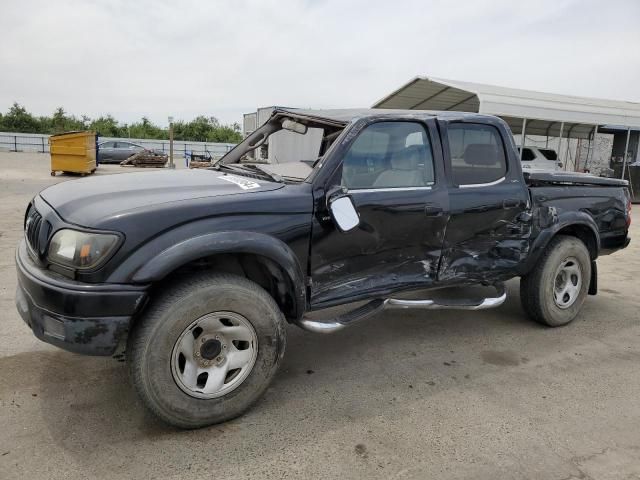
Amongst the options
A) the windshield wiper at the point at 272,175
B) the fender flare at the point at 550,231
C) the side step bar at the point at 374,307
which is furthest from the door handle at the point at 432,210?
the fender flare at the point at 550,231

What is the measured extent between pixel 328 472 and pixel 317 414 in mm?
535

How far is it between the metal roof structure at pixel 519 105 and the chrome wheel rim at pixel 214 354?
1343 centimetres

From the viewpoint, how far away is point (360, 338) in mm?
4121

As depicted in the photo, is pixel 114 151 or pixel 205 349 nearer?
pixel 205 349

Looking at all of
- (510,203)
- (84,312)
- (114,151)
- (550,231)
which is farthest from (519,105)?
(114,151)

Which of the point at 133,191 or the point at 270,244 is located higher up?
the point at 133,191

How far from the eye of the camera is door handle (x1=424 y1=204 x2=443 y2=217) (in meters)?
3.46

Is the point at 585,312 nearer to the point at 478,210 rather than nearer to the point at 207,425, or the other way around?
the point at 478,210

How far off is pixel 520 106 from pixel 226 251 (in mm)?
15696

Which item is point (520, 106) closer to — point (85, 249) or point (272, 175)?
point (272, 175)

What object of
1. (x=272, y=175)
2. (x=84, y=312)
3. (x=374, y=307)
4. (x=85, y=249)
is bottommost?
(x=374, y=307)

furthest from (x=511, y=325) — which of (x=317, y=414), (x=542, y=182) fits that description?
(x=317, y=414)

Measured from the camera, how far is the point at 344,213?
9.89 ft

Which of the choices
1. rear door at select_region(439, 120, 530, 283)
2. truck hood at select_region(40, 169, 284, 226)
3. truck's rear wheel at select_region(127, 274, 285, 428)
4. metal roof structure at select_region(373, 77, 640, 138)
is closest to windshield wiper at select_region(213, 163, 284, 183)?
truck hood at select_region(40, 169, 284, 226)
